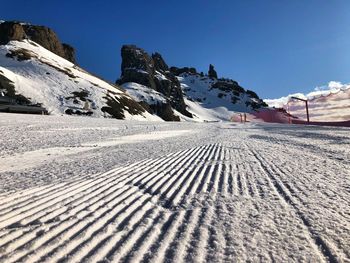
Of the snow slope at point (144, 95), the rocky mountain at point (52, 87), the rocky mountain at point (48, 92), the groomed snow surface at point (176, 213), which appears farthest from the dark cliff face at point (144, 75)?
the groomed snow surface at point (176, 213)

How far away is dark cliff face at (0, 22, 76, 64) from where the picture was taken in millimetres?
96194

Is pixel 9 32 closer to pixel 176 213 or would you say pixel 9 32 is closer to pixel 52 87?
pixel 52 87

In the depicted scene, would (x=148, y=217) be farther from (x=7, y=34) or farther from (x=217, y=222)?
(x=7, y=34)

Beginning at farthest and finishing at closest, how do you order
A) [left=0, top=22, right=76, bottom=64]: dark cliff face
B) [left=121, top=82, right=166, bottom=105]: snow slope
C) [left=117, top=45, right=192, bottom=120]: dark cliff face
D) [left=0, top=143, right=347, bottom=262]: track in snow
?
[left=117, top=45, right=192, bottom=120]: dark cliff face → [left=121, top=82, right=166, bottom=105]: snow slope → [left=0, top=22, right=76, bottom=64]: dark cliff face → [left=0, top=143, right=347, bottom=262]: track in snow

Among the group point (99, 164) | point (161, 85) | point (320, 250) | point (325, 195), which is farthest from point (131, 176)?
point (161, 85)

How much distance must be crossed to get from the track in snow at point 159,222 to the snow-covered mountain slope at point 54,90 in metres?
47.7

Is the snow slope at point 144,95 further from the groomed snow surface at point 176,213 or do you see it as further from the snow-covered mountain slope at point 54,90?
the groomed snow surface at point 176,213

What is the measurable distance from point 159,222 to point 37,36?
122 m

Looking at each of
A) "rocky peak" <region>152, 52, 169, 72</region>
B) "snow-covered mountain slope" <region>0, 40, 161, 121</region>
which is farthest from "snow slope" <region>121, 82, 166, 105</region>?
"rocky peak" <region>152, 52, 169, 72</region>

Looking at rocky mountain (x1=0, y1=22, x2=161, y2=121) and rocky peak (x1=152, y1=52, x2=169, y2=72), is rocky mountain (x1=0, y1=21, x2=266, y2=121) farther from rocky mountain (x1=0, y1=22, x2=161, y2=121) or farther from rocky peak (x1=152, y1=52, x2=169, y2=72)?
rocky peak (x1=152, y1=52, x2=169, y2=72)

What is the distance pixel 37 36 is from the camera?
112188mm

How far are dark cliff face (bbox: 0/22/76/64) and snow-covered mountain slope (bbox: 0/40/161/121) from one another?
2024 centimetres

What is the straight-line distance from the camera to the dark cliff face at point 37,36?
96.2m

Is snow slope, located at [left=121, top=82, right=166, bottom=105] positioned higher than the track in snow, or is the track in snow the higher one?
snow slope, located at [left=121, top=82, right=166, bottom=105]
